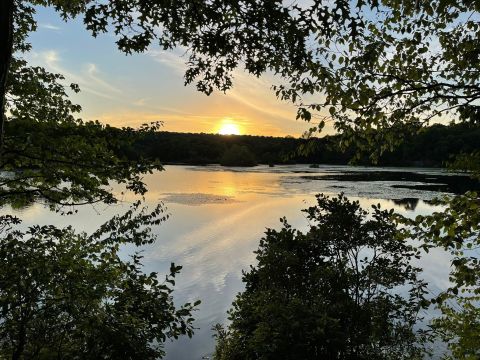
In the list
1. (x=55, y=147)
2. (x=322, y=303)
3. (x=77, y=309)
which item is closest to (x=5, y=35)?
(x=55, y=147)

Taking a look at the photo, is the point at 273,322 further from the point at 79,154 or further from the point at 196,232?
the point at 196,232

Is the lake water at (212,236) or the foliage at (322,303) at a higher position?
the foliage at (322,303)

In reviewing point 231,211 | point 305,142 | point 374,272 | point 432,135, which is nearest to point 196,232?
point 231,211

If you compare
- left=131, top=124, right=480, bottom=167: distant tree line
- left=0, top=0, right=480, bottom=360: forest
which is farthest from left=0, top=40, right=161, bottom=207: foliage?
left=131, top=124, right=480, bottom=167: distant tree line

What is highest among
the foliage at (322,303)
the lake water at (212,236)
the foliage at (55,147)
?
the foliage at (55,147)

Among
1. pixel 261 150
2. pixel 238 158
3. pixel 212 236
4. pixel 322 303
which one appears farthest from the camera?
pixel 261 150

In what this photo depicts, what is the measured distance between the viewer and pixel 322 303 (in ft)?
24.1

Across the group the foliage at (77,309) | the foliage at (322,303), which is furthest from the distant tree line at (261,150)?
the foliage at (77,309)

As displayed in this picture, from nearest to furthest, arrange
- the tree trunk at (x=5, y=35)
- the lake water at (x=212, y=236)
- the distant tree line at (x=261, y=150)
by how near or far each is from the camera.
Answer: the tree trunk at (x=5, y=35) → the lake water at (x=212, y=236) → the distant tree line at (x=261, y=150)

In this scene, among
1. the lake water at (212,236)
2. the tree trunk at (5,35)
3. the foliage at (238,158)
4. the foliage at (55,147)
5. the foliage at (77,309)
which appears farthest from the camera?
the foliage at (238,158)

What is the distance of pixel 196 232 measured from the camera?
2723cm

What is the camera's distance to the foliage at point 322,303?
669 cm

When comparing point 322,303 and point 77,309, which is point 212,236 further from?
point 77,309

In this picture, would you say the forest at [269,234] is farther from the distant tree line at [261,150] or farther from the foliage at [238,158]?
the foliage at [238,158]
